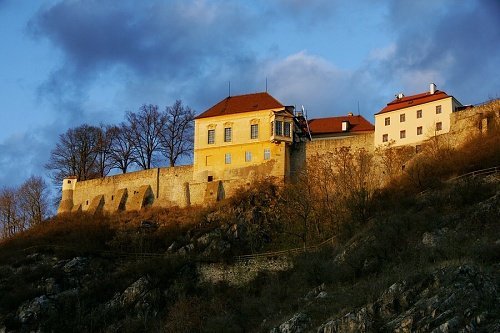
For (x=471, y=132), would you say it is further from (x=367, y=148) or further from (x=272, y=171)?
(x=272, y=171)

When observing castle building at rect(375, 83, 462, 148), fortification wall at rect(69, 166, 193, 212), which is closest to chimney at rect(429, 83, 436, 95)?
castle building at rect(375, 83, 462, 148)

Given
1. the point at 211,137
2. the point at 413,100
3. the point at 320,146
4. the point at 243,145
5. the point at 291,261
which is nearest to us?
the point at 291,261

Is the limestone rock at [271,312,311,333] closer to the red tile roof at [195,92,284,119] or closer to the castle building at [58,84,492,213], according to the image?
the castle building at [58,84,492,213]

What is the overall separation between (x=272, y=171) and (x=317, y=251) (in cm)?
1415

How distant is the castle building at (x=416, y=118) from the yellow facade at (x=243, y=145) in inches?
276

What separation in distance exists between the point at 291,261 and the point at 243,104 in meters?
18.7

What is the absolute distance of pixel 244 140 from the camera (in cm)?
5806

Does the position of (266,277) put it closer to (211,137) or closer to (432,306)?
(211,137)

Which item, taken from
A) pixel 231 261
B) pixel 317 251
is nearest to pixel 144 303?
pixel 231 261

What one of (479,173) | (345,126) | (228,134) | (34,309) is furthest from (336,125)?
(34,309)

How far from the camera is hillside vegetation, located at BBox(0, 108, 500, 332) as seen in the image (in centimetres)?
2688

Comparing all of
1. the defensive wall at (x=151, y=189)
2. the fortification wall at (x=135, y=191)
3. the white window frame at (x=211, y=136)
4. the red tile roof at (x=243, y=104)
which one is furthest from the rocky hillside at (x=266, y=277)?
the red tile roof at (x=243, y=104)

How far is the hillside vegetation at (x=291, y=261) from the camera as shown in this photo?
2688cm

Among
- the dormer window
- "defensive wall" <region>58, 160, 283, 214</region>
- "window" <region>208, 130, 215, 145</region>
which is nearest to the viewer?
the dormer window
